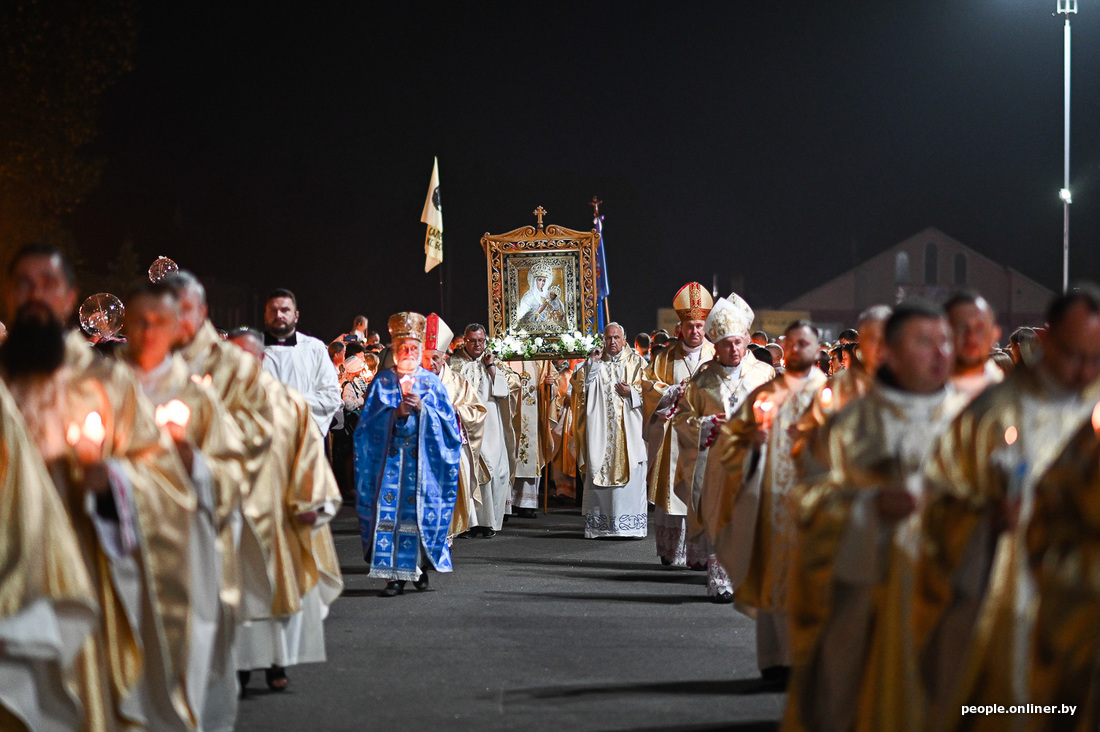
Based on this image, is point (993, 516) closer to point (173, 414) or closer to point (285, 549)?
point (173, 414)

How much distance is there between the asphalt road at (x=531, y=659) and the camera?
6270 mm

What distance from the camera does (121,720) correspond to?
457cm

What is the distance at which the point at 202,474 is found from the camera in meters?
5.12

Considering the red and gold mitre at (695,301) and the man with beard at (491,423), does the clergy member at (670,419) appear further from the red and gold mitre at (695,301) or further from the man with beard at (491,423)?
the man with beard at (491,423)

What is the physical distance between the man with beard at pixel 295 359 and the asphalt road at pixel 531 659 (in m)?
1.58

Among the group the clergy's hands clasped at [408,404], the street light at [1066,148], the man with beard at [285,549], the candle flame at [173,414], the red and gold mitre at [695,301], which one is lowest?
the man with beard at [285,549]

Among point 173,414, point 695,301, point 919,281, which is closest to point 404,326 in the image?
point 695,301

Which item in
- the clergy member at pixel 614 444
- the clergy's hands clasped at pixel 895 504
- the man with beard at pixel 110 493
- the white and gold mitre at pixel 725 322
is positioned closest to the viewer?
the clergy's hands clasped at pixel 895 504

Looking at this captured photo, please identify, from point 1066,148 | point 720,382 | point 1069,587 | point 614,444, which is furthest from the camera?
point 1066,148

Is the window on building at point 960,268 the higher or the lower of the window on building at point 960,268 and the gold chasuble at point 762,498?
the higher

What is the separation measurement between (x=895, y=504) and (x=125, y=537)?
268 cm

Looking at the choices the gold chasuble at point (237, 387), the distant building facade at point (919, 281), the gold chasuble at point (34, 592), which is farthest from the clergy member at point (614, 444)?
the distant building facade at point (919, 281)

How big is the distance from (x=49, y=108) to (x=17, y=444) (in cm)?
1847

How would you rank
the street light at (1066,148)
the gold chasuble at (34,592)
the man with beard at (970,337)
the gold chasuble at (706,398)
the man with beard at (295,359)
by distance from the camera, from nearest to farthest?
1. the gold chasuble at (34,592)
2. the man with beard at (970,337)
3. the man with beard at (295,359)
4. the gold chasuble at (706,398)
5. the street light at (1066,148)
